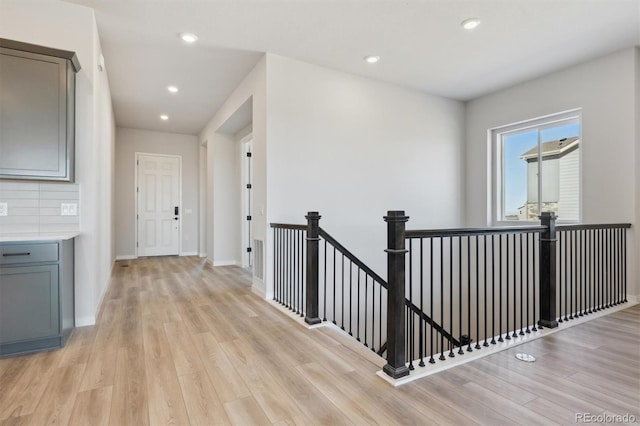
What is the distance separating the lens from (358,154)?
4.72 meters

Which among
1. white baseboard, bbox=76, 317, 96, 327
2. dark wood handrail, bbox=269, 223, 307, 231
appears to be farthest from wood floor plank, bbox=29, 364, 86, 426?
dark wood handrail, bbox=269, 223, 307, 231

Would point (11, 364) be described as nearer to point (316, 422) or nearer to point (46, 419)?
point (46, 419)

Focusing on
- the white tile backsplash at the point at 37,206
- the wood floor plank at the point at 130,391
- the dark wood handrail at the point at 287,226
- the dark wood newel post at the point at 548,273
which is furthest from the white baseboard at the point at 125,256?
the dark wood newel post at the point at 548,273

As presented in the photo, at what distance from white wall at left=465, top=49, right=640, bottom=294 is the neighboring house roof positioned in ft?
0.75

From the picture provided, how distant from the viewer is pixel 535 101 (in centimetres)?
484

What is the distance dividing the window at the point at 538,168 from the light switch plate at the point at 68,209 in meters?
5.73

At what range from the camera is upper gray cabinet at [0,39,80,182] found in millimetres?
2568

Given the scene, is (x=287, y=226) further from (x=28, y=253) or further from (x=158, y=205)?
(x=158, y=205)

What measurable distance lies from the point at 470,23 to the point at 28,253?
14.2ft

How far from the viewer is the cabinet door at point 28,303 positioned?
230cm

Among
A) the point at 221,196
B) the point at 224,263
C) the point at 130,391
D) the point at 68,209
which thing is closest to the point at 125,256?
the point at 224,263

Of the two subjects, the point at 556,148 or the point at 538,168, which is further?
the point at 538,168

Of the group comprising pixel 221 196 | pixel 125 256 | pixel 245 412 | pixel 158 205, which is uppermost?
pixel 221 196

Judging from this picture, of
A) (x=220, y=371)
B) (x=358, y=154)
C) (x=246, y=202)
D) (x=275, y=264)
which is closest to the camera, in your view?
(x=220, y=371)
